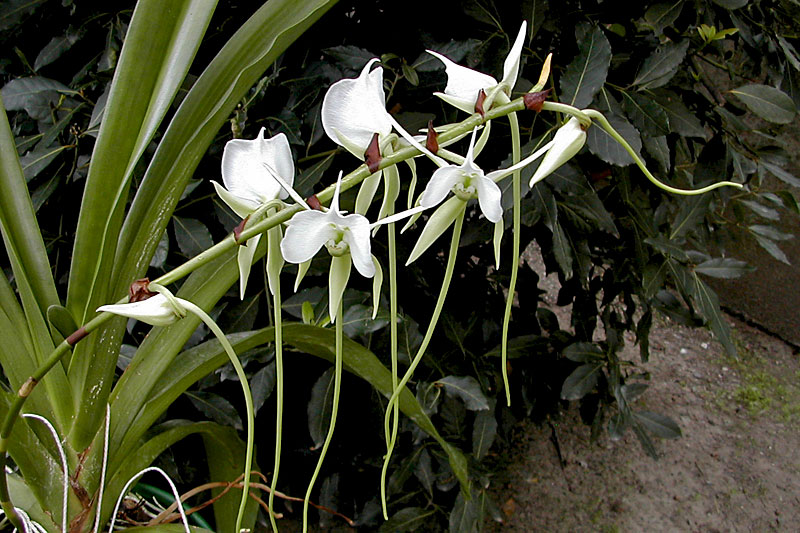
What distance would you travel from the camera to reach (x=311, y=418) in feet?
2.63

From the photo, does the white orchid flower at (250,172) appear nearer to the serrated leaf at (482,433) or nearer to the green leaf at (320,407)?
the green leaf at (320,407)

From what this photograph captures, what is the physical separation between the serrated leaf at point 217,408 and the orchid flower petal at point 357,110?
20.9 inches

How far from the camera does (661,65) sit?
2.43 feet

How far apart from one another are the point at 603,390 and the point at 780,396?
0.94 m

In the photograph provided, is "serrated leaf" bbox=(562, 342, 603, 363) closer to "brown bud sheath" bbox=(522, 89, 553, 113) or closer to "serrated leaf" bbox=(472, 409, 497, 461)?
"serrated leaf" bbox=(472, 409, 497, 461)

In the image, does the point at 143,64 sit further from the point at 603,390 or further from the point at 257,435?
the point at 603,390

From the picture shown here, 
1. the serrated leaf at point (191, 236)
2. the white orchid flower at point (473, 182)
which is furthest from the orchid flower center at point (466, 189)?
the serrated leaf at point (191, 236)

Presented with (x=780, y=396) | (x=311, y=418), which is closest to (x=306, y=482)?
(x=311, y=418)

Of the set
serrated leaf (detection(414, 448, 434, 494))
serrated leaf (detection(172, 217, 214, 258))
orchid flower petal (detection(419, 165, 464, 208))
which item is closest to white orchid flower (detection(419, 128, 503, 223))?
orchid flower petal (detection(419, 165, 464, 208))

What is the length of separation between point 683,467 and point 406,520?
0.80 meters

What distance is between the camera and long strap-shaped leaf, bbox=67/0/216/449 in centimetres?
44

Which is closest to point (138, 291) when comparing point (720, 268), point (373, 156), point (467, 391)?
point (373, 156)

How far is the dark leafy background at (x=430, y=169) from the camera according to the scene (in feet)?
2.42

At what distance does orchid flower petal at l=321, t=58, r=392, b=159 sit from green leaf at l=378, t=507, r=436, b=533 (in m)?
0.76
